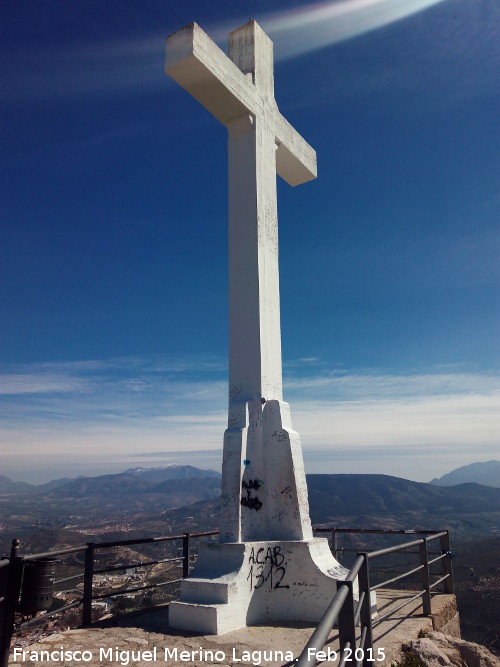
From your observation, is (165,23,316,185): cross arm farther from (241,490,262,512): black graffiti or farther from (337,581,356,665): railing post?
(337,581,356,665): railing post

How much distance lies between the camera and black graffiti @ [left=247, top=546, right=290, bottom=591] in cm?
582

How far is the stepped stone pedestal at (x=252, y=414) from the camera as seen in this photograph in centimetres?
575

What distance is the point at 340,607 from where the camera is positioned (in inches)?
106

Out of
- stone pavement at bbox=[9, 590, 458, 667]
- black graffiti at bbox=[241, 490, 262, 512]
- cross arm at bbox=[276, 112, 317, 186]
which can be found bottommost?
stone pavement at bbox=[9, 590, 458, 667]

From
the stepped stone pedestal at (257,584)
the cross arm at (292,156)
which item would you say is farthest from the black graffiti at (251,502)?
the cross arm at (292,156)

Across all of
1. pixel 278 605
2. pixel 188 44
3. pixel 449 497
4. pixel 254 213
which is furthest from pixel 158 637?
pixel 449 497

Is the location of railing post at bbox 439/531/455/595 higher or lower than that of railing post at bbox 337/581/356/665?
lower

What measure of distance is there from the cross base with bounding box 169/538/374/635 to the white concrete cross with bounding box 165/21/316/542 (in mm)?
244

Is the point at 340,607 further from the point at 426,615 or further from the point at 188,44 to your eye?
the point at 188,44

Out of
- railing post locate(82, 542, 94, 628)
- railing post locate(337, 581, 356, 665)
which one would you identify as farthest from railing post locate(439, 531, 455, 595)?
railing post locate(337, 581, 356, 665)

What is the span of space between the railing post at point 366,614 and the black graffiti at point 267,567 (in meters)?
2.37

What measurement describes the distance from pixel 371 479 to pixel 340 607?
399 feet

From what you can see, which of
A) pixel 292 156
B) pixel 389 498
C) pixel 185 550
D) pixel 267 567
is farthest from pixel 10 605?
pixel 389 498

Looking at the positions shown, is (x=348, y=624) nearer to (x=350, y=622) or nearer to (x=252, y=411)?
(x=350, y=622)
